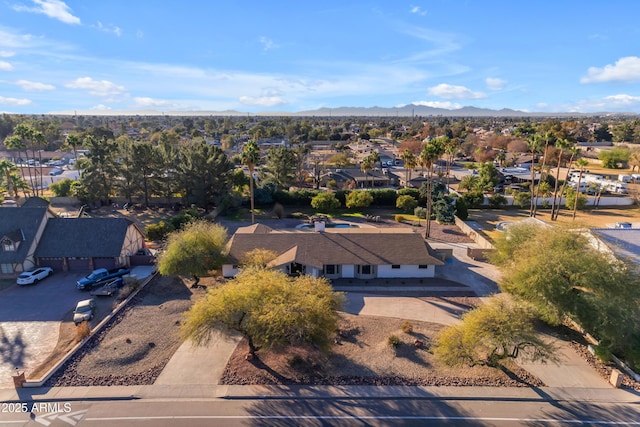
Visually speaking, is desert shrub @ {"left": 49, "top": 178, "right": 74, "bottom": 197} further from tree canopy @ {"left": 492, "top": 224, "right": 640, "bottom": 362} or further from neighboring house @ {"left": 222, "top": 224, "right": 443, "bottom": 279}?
tree canopy @ {"left": 492, "top": 224, "right": 640, "bottom": 362}

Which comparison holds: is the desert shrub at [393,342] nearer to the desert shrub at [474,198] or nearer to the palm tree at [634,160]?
the desert shrub at [474,198]

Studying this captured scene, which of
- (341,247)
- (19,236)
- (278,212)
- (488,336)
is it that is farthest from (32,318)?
(278,212)

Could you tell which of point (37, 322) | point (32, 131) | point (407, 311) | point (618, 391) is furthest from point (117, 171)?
point (618, 391)

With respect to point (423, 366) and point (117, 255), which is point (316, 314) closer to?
point (423, 366)

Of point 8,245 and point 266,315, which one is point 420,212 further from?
point 8,245

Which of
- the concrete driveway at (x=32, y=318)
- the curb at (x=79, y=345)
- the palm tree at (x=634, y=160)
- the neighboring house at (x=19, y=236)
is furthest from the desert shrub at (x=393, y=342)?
the palm tree at (x=634, y=160)

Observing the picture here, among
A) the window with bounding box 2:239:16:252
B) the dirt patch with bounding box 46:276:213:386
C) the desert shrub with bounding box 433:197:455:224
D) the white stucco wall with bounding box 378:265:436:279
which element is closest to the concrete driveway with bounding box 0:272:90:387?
the dirt patch with bounding box 46:276:213:386
